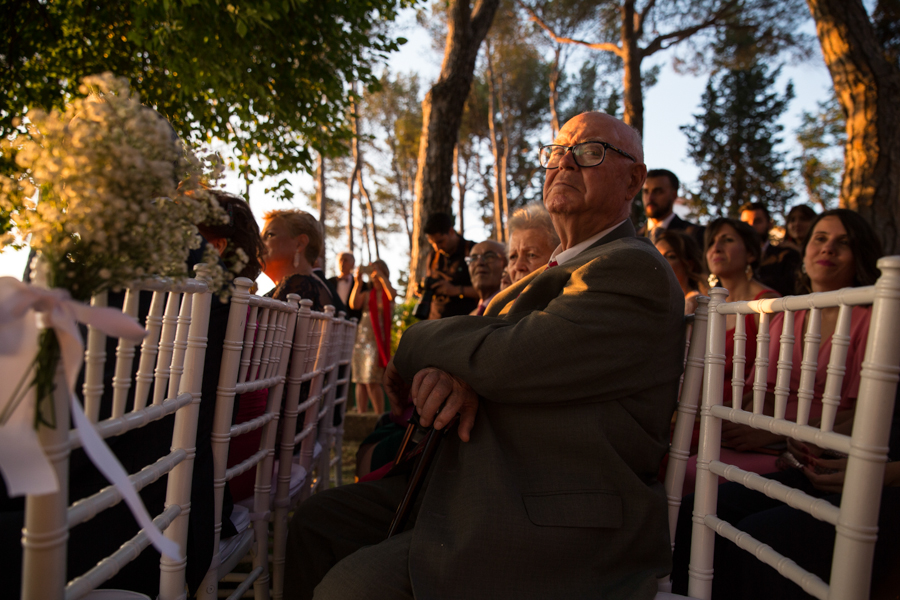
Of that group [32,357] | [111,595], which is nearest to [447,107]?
[111,595]

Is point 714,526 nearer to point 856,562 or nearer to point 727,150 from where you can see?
point 856,562

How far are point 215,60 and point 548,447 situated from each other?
4.62m

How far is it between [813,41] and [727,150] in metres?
15.9

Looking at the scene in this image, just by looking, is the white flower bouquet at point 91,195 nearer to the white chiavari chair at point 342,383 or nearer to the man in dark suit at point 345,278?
the white chiavari chair at point 342,383

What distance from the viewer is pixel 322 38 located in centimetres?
Answer: 528

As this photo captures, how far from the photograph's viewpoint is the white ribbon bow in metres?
0.72

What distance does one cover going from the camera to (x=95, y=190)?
0.76m

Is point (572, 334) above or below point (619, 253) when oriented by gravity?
below

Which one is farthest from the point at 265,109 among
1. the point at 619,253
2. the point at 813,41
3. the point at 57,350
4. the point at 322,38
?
the point at 813,41

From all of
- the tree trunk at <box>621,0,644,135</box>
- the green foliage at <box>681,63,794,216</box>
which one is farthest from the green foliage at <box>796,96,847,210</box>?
the tree trunk at <box>621,0,644,135</box>

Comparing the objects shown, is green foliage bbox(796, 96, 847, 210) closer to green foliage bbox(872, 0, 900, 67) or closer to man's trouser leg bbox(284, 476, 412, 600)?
green foliage bbox(872, 0, 900, 67)

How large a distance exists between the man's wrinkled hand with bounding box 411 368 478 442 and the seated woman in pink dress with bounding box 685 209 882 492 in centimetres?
98

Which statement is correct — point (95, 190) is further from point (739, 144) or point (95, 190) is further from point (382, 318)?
point (739, 144)

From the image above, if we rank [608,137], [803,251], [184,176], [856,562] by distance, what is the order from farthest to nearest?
[803,251]
[608,137]
[856,562]
[184,176]
